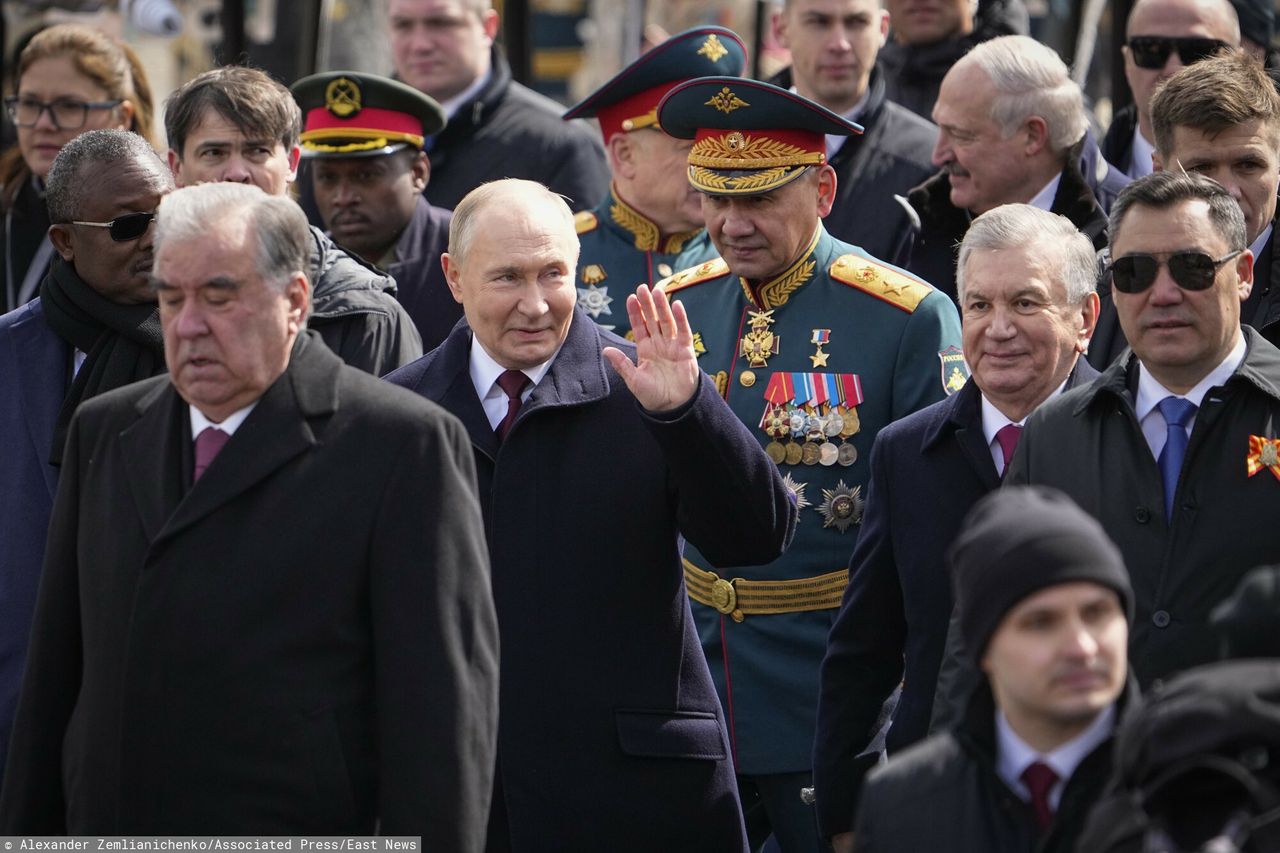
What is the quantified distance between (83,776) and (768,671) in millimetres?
2168

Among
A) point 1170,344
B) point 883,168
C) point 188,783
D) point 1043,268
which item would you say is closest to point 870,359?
point 1043,268

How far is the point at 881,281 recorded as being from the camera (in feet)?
20.9

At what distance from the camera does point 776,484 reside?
5383mm

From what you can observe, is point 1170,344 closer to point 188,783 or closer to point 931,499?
point 931,499

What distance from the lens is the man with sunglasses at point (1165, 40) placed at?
793cm

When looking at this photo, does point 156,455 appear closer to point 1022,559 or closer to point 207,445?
point 207,445

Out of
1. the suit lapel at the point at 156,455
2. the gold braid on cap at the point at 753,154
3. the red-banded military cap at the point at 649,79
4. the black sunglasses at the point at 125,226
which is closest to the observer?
the suit lapel at the point at 156,455

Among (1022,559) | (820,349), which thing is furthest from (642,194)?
(1022,559)

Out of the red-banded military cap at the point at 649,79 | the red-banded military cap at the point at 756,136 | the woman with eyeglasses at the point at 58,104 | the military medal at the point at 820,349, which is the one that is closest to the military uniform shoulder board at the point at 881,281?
the military medal at the point at 820,349

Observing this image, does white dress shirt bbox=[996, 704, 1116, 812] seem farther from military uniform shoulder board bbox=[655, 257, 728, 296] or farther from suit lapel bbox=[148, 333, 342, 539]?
military uniform shoulder board bbox=[655, 257, 728, 296]

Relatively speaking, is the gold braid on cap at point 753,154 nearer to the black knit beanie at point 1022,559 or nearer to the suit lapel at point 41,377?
the suit lapel at point 41,377

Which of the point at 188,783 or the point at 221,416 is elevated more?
the point at 221,416

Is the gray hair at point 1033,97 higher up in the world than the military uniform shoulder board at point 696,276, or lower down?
higher up

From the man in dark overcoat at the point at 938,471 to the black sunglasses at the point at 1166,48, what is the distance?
243 cm
